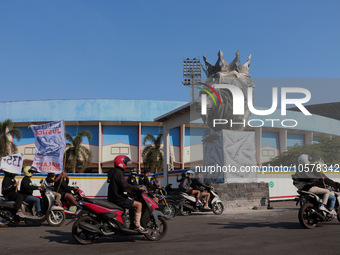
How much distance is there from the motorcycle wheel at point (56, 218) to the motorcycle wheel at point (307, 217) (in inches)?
256

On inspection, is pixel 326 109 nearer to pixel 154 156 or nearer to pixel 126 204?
pixel 154 156

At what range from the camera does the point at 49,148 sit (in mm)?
16328

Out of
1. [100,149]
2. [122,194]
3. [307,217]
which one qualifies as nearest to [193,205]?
[307,217]

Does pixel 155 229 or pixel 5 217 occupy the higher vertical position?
pixel 155 229

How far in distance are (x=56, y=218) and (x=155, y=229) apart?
173 inches

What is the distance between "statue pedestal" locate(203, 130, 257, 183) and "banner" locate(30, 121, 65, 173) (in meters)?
7.10

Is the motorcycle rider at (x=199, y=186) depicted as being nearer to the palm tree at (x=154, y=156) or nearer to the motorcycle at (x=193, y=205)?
the motorcycle at (x=193, y=205)

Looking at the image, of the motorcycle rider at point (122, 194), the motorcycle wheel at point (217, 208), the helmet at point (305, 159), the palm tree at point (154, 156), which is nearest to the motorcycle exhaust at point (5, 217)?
the motorcycle rider at point (122, 194)

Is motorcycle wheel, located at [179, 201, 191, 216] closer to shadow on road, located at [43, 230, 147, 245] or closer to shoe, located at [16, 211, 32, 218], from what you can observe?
shoe, located at [16, 211, 32, 218]

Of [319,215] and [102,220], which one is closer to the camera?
[102,220]

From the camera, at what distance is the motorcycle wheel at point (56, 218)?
10.8 meters

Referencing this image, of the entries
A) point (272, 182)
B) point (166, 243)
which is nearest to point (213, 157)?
point (272, 182)

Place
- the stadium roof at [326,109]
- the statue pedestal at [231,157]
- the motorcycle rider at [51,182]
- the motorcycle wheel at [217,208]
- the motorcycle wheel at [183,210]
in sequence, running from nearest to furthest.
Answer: the motorcycle rider at [51,182], the motorcycle wheel at [183,210], the motorcycle wheel at [217,208], the statue pedestal at [231,157], the stadium roof at [326,109]

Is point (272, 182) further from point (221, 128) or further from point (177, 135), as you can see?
point (177, 135)
